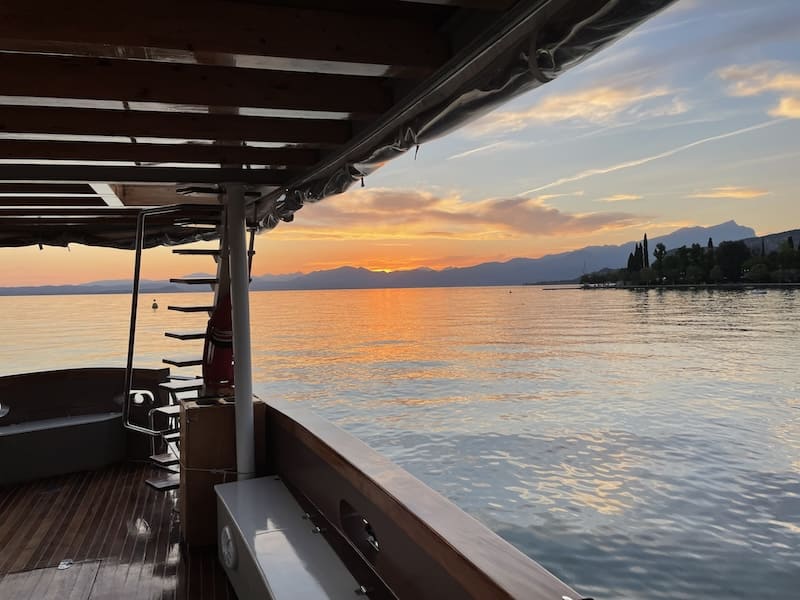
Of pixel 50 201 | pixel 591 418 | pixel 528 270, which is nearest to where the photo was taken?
pixel 50 201

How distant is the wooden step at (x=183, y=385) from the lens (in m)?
3.27

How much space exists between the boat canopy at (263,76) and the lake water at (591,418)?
33.2 feet

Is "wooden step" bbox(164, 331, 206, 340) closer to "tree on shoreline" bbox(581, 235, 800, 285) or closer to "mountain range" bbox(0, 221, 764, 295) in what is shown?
"tree on shoreline" bbox(581, 235, 800, 285)

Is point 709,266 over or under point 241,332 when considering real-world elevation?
over

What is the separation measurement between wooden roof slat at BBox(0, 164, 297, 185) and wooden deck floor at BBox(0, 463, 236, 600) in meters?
1.75

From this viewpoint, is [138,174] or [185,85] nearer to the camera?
[185,85]

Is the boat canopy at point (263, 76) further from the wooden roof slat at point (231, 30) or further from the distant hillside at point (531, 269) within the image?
the distant hillside at point (531, 269)

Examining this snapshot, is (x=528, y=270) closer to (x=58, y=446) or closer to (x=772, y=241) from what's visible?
(x=772, y=241)

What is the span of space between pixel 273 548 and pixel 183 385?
1550 mm

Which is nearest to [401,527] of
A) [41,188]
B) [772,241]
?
[41,188]

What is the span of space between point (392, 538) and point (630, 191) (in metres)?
35.3

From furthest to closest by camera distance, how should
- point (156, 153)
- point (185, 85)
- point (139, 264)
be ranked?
point (139, 264) → point (156, 153) → point (185, 85)

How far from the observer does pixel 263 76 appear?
1.86 meters

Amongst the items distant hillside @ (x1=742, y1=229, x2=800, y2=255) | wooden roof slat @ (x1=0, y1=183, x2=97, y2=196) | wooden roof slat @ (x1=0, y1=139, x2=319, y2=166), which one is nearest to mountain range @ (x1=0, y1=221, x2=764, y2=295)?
distant hillside @ (x1=742, y1=229, x2=800, y2=255)
